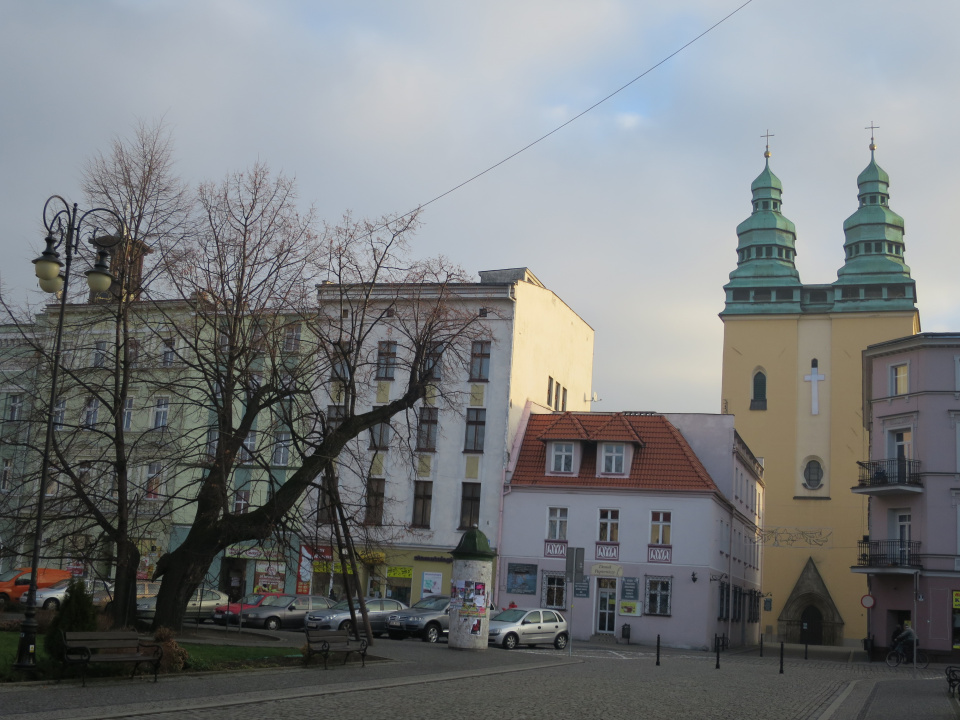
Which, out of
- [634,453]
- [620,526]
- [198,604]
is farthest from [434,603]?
[634,453]

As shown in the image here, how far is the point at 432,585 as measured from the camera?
45188 mm

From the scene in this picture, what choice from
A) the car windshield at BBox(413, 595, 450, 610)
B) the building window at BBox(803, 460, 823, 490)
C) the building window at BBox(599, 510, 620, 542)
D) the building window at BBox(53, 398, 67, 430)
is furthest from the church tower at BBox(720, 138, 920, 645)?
the building window at BBox(53, 398, 67, 430)

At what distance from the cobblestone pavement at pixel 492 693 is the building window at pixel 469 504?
1704cm

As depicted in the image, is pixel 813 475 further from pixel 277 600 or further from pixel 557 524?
pixel 277 600

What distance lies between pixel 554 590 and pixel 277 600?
1234 centimetres

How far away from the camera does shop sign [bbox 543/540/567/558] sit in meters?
44.3

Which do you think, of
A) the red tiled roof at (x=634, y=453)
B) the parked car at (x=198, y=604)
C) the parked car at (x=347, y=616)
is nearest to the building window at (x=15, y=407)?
the parked car at (x=198, y=604)

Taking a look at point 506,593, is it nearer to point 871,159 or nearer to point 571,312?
point 571,312

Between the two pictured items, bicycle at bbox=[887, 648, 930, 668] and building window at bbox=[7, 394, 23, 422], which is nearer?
building window at bbox=[7, 394, 23, 422]

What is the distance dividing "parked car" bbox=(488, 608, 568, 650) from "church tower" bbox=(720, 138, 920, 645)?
36049 mm

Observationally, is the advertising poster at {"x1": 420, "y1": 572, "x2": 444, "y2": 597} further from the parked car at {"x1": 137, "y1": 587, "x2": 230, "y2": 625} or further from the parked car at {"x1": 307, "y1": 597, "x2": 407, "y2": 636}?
the parked car at {"x1": 137, "y1": 587, "x2": 230, "y2": 625}

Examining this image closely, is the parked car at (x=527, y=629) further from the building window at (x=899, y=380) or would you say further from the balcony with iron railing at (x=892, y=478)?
the building window at (x=899, y=380)

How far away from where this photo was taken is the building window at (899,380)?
44.2 m

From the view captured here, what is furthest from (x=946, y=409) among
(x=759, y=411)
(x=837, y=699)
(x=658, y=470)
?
(x=759, y=411)
